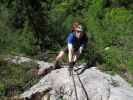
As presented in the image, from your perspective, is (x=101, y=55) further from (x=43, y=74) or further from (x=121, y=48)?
(x=43, y=74)

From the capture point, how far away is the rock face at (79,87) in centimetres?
887

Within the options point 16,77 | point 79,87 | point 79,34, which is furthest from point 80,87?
point 16,77

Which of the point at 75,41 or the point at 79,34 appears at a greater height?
the point at 79,34

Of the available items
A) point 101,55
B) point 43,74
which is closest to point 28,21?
point 101,55

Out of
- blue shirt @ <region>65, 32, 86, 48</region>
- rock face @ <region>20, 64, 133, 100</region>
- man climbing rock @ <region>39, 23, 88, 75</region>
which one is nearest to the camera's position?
rock face @ <region>20, 64, 133, 100</region>

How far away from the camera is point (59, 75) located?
9.86 meters

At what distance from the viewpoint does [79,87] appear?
911 cm

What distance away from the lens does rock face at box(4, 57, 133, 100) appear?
8.87 metres

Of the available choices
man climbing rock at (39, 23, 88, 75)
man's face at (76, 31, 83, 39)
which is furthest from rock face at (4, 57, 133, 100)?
man's face at (76, 31, 83, 39)

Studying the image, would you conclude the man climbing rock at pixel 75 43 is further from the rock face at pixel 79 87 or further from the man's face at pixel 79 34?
the rock face at pixel 79 87

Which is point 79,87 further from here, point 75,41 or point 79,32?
point 79,32

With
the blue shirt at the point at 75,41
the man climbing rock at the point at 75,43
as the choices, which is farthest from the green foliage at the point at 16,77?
the blue shirt at the point at 75,41

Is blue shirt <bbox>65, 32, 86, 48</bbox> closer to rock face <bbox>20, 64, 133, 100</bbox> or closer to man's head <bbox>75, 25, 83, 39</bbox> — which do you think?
man's head <bbox>75, 25, 83, 39</bbox>

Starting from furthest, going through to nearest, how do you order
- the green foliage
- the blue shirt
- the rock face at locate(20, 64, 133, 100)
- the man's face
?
the man's face < the blue shirt < the green foliage < the rock face at locate(20, 64, 133, 100)
